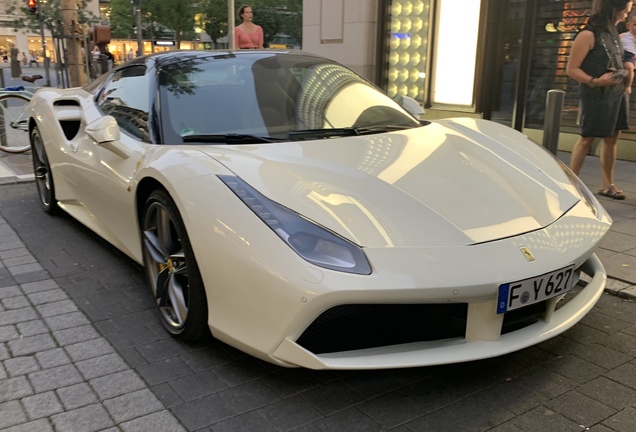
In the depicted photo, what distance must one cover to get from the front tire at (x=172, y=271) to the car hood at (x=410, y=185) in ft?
1.24

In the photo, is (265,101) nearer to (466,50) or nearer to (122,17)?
(466,50)

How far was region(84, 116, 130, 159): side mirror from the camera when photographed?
3324 mm

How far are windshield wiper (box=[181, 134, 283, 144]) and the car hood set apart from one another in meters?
0.12

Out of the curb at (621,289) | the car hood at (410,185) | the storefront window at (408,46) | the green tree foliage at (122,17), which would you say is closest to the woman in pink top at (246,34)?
the storefront window at (408,46)

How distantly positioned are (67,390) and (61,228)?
2706mm

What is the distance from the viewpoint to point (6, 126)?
829 cm

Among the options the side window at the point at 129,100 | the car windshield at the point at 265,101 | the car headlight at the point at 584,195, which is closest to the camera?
the car headlight at the point at 584,195

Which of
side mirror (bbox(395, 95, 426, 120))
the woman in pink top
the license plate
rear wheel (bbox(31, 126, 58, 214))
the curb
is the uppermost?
the woman in pink top

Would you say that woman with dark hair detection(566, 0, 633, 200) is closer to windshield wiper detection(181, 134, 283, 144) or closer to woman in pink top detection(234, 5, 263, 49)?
windshield wiper detection(181, 134, 283, 144)

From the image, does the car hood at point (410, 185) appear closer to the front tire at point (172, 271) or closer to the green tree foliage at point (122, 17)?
the front tire at point (172, 271)

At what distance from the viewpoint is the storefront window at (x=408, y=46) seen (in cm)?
1046

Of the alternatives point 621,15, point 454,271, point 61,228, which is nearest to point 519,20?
point 621,15

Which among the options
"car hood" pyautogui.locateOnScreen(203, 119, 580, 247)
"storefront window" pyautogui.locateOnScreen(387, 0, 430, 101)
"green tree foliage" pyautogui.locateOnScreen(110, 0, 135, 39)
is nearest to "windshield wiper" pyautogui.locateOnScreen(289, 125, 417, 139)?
"car hood" pyautogui.locateOnScreen(203, 119, 580, 247)

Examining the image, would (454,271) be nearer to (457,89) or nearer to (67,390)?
(67,390)
